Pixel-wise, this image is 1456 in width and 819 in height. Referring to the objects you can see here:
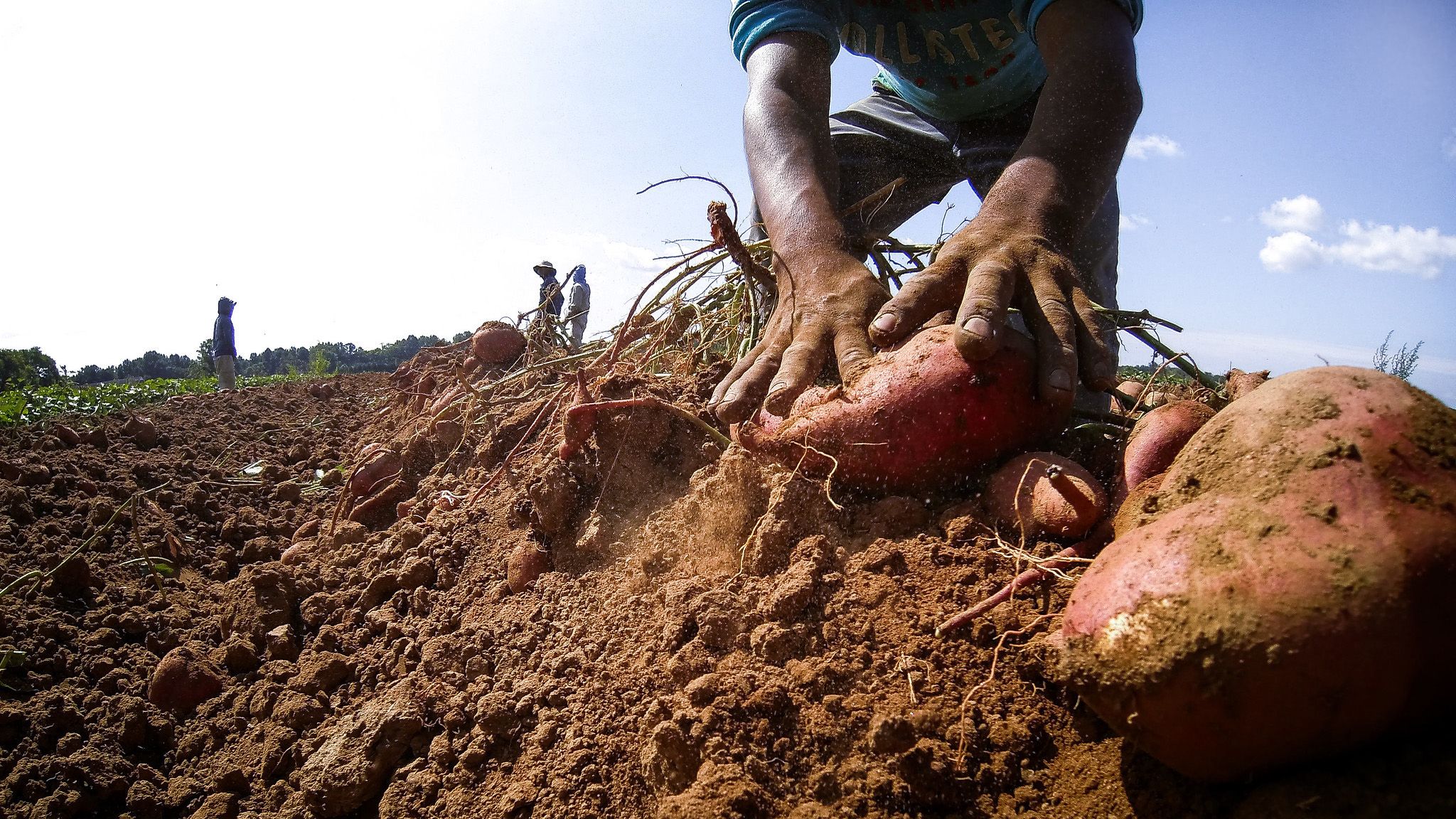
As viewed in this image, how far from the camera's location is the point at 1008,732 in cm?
93

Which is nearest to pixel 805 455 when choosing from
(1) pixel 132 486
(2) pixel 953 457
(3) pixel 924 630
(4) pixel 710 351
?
(2) pixel 953 457

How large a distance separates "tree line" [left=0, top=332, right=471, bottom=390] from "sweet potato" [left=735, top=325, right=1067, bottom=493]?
10.8 m

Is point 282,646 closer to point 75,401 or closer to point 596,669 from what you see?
point 596,669

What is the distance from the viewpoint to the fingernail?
3.71ft

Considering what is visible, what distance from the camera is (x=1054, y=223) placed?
1.39 meters

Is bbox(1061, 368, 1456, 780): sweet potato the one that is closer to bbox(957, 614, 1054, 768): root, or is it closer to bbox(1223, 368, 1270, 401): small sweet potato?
bbox(957, 614, 1054, 768): root

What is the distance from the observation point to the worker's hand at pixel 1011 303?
118 cm

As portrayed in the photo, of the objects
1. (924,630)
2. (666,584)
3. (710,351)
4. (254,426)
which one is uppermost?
(254,426)

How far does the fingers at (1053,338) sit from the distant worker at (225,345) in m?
11.5

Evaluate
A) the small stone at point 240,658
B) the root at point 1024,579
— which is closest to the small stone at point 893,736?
the root at point 1024,579

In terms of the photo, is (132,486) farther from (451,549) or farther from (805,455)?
(805,455)

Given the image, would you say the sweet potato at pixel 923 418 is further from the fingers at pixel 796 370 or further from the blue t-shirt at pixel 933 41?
the blue t-shirt at pixel 933 41

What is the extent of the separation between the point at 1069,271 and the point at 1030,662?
704 millimetres

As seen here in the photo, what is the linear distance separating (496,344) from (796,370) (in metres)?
2.48
